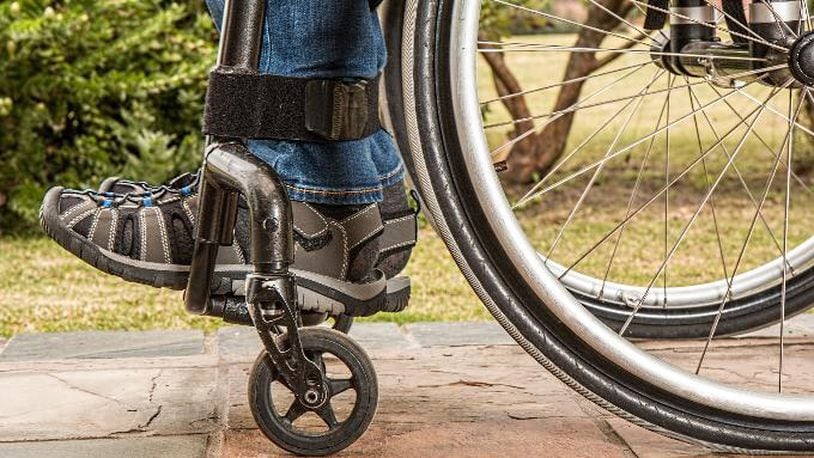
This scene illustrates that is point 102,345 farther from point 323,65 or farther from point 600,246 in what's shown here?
point 600,246

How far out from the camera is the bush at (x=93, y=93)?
3.42 metres

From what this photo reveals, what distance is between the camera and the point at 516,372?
1876 millimetres

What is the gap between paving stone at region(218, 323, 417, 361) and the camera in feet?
6.54

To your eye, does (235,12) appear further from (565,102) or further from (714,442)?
(565,102)

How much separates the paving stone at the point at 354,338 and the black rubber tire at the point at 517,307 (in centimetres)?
65

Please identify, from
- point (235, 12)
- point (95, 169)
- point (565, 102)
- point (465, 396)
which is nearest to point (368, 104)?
point (235, 12)

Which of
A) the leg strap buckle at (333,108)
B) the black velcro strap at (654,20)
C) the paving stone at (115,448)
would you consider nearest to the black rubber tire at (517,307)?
the leg strap buckle at (333,108)

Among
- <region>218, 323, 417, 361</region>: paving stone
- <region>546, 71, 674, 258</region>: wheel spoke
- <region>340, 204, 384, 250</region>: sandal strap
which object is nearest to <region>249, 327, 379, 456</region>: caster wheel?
<region>340, 204, 384, 250</region>: sandal strap

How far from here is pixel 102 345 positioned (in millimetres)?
2072

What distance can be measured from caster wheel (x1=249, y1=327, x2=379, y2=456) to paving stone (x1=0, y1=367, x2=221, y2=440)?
0.52ft

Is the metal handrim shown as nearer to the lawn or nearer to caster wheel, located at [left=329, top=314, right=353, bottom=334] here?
the lawn

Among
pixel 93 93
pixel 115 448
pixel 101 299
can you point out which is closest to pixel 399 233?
A: pixel 115 448

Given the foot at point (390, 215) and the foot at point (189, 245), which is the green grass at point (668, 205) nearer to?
the foot at point (390, 215)

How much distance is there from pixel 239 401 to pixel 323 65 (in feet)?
1.52
